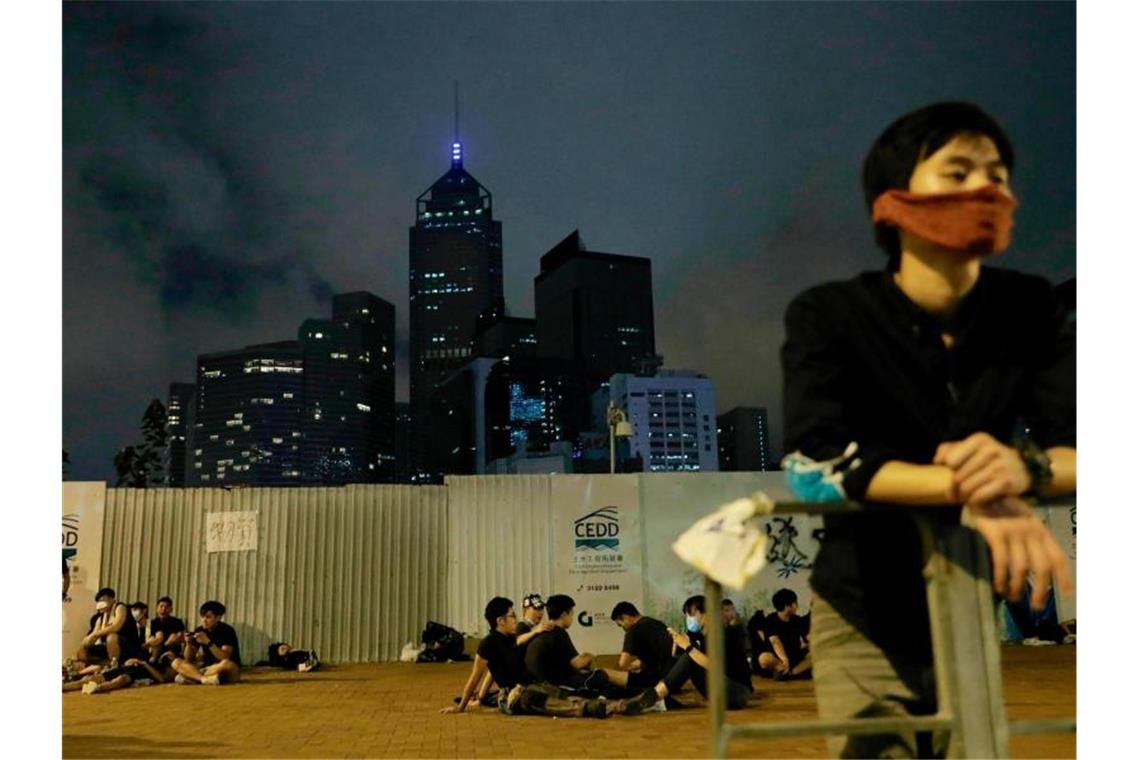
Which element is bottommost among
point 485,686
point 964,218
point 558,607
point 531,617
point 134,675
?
point 134,675

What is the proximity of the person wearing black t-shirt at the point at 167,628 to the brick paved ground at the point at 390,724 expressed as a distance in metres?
0.95

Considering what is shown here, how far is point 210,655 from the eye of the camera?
1239 cm

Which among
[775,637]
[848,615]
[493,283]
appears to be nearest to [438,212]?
[493,283]

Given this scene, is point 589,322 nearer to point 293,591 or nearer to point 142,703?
point 293,591

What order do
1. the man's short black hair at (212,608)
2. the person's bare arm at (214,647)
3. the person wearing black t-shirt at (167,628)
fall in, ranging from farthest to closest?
1. the man's short black hair at (212,608)
2. the person wearing black t-shirt at (167,628)
3. the person's bare arm at (214,647)

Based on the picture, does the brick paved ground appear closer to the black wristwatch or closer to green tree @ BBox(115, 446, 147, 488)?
the black wristwatch

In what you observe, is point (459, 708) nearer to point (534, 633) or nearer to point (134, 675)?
point (534, 633)

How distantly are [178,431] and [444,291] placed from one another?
100ft

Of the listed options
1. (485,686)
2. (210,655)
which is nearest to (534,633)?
(485,686)

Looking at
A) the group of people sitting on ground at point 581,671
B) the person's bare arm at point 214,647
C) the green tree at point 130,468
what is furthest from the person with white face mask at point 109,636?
the green tree at point 130,468

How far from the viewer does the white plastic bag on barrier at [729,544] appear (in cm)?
173

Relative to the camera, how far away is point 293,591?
1418 centimetres

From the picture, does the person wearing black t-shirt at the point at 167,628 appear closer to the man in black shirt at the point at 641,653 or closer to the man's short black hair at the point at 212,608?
the man's short black hair at the point at 212,608

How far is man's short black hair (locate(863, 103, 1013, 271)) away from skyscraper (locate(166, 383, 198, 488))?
27778 millimetres
